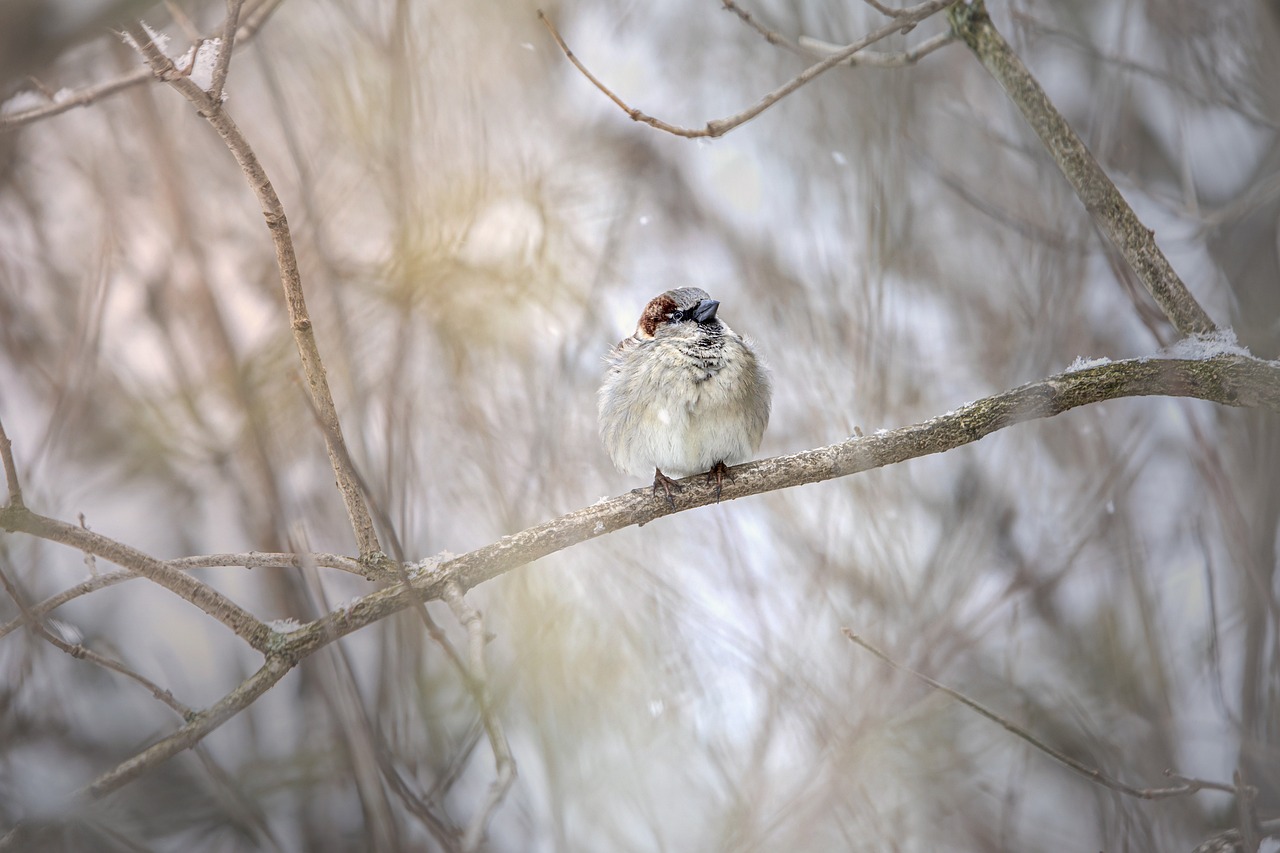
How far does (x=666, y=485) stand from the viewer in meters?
3.52

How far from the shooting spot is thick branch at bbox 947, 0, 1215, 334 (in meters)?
2.80

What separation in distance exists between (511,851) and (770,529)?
212 centimetres

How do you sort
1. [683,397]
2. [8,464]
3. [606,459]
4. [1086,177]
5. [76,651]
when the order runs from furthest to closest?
[606,459] → [683,397] → [1086,177] → [76,651] → [8,464]

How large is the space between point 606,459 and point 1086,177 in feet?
10.5

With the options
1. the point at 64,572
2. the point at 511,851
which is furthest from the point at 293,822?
the point at 64,572

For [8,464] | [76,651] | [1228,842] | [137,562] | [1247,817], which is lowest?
[1228,842]

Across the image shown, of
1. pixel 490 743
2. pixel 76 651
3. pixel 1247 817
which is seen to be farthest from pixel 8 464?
pixel 1247 817

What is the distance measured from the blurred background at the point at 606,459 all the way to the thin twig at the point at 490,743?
50.0 inches

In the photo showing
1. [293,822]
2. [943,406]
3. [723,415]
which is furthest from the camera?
[943,406]

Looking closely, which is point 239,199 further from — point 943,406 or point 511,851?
point 943,406

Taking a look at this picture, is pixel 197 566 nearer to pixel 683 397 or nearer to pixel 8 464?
pixel 8 464

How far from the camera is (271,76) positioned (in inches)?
68.9

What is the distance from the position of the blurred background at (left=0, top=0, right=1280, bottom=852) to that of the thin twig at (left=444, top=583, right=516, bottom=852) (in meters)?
1.27

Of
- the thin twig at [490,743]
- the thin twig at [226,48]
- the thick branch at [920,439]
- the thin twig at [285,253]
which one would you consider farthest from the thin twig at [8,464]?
the thin twig at [490,743]
